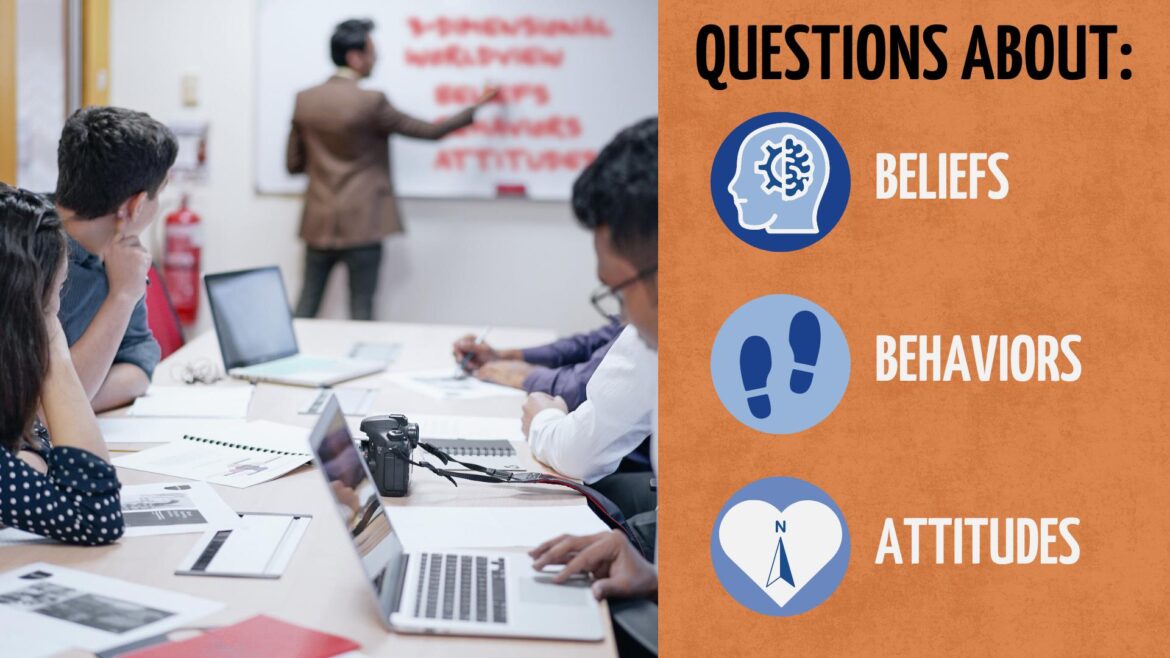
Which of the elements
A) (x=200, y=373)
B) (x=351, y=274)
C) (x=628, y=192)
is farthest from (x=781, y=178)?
(x=351, y=274)

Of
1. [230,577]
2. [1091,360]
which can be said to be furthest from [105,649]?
[1091,360]

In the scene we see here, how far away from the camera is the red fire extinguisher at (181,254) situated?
456 centimetres

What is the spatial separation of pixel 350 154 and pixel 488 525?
314cm

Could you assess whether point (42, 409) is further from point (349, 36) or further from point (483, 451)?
point (349, 36)

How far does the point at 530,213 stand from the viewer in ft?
15.3

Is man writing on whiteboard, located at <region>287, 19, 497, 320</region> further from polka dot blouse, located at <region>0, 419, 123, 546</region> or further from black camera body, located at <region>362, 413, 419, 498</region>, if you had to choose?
polka dot blouse, located at <region>0, 419, 123, 546</region>

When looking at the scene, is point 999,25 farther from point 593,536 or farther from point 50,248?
point 50,248

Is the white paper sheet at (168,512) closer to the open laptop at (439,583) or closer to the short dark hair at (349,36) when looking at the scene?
the open laptop at (439,583)

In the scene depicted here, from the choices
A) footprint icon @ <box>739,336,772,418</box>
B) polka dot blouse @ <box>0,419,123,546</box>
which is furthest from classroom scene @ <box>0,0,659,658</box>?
footprint icon @ <box>739,336,772,418</box>

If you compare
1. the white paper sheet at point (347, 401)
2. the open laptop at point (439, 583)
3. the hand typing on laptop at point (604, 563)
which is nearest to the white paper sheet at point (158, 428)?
the white paper sheet at point (347, 401)

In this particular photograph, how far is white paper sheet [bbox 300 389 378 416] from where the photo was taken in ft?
7.13

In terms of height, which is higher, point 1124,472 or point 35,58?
point 35,58

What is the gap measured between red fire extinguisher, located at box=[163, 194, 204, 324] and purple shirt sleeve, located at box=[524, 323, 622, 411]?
2.35 m

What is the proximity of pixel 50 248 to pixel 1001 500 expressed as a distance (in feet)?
4.02
